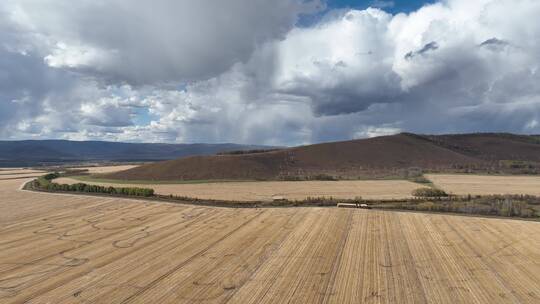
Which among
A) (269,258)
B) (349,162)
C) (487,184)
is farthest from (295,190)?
(349,162)

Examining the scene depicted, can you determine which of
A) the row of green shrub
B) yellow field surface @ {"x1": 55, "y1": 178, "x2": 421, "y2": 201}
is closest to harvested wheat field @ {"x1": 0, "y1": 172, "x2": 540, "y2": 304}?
yellow field surface @ {"x1": 55, "y1": 178, "x2": 421, "y2": 201}

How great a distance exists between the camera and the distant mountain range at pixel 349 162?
105m

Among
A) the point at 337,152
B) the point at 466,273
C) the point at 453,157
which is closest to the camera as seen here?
the point at 466,273

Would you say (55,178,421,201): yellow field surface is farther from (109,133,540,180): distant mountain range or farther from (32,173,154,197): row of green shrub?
(109,133,540,180): distant mountain range

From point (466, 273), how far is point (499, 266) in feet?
11.0

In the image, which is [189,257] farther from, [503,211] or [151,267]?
[503,211]

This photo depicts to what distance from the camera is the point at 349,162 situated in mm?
127500

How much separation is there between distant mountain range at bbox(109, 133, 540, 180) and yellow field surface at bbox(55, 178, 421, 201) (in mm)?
13423

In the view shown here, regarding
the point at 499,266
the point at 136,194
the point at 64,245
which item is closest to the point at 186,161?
the point at 136,194

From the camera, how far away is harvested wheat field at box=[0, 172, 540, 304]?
2175 cm

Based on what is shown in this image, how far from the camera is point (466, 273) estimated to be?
2484 cm

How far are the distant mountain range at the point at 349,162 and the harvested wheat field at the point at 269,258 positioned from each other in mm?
55596

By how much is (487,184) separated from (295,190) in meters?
39.9

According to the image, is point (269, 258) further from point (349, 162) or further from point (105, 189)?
point (349, 162)
